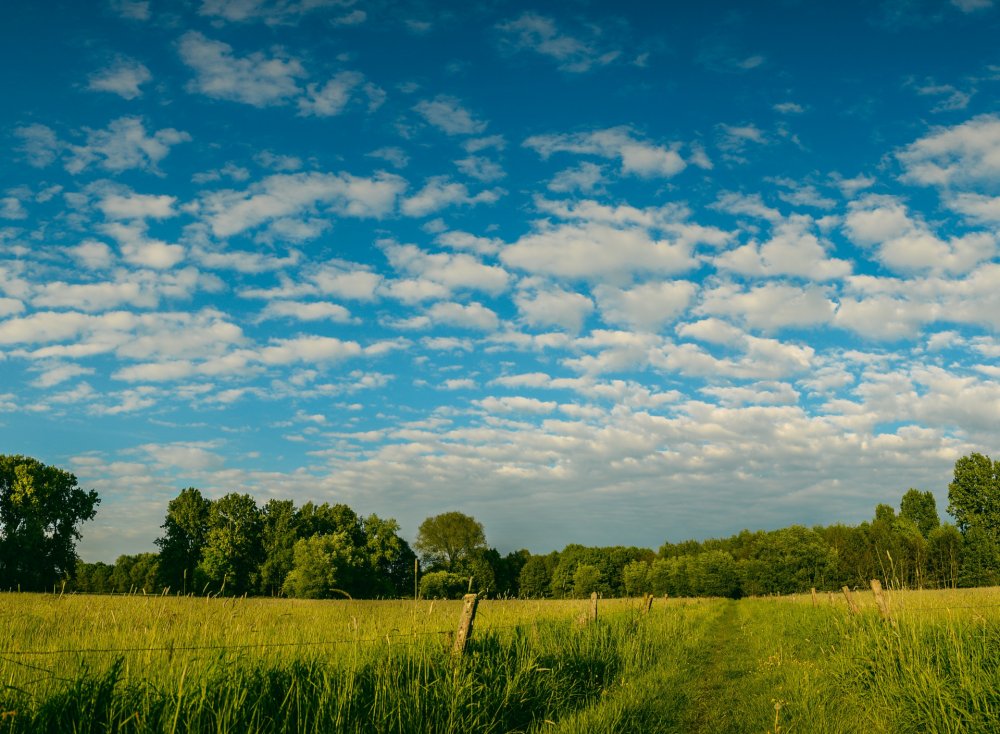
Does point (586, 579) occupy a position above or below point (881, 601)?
below

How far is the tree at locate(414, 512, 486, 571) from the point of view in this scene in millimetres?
84562

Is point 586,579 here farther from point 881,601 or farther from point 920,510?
point 881,601

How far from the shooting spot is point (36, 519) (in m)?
44.2

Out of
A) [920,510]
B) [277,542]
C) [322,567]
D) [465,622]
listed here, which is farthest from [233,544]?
[920,510]

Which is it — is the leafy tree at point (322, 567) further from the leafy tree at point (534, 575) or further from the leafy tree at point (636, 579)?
the leafy tree at point (636, 579)

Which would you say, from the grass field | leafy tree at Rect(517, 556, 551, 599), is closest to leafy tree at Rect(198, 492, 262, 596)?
leafy tree at Rect(517, 556, 551, 599)

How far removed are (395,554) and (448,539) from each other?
12004 mm

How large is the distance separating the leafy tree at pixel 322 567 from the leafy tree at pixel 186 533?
401 inches

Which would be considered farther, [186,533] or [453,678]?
[186,533]

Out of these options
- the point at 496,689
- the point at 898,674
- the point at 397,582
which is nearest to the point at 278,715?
the point at 496,689

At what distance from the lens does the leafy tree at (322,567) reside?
5431cm

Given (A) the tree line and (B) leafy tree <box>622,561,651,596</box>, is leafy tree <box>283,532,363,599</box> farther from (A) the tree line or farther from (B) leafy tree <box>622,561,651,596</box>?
(B) leafy tree <box>622,561,651,596</box>

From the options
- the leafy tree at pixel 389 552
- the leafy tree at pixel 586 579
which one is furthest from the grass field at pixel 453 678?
the leafy tree at pixel 586 579

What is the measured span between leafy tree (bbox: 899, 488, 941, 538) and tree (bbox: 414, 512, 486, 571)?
242 ft
